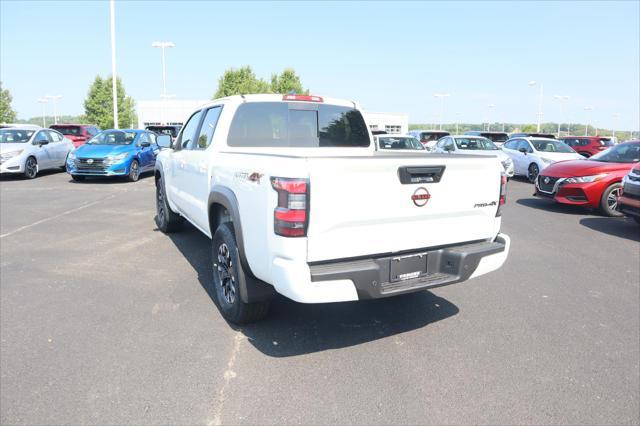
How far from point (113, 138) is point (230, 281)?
41.8 ft

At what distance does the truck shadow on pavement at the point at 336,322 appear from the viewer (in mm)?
3643

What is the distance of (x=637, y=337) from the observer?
3.85 m

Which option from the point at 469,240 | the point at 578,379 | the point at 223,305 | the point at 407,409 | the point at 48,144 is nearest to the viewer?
the point at 407,409

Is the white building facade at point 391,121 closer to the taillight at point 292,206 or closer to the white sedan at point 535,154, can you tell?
the white sedan at point 535,154

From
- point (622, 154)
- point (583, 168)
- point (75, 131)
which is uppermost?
point (75, 131)

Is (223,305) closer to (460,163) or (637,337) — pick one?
(460,163)

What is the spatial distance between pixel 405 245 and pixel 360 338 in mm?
943

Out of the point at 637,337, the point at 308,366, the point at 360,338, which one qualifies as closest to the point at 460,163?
the point at 360,338

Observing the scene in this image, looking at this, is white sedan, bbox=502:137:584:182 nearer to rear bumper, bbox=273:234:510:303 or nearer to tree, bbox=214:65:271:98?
rear bumper, bbox=273:234:510:303

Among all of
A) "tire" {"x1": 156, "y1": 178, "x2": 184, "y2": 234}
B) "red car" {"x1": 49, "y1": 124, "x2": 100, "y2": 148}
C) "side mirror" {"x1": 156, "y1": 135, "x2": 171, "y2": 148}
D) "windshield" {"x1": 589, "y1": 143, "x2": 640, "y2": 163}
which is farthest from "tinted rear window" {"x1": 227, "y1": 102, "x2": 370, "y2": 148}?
"red car" {"x1": 49, "y1": 124, "x2": 100, "y2": 148}

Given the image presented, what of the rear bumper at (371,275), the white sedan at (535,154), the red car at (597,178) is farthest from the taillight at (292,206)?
the white sedan at (535,154)

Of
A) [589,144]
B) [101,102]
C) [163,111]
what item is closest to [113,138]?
[589,144]

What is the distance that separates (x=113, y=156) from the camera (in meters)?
13.9

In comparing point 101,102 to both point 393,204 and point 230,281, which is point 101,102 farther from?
point 393,204
